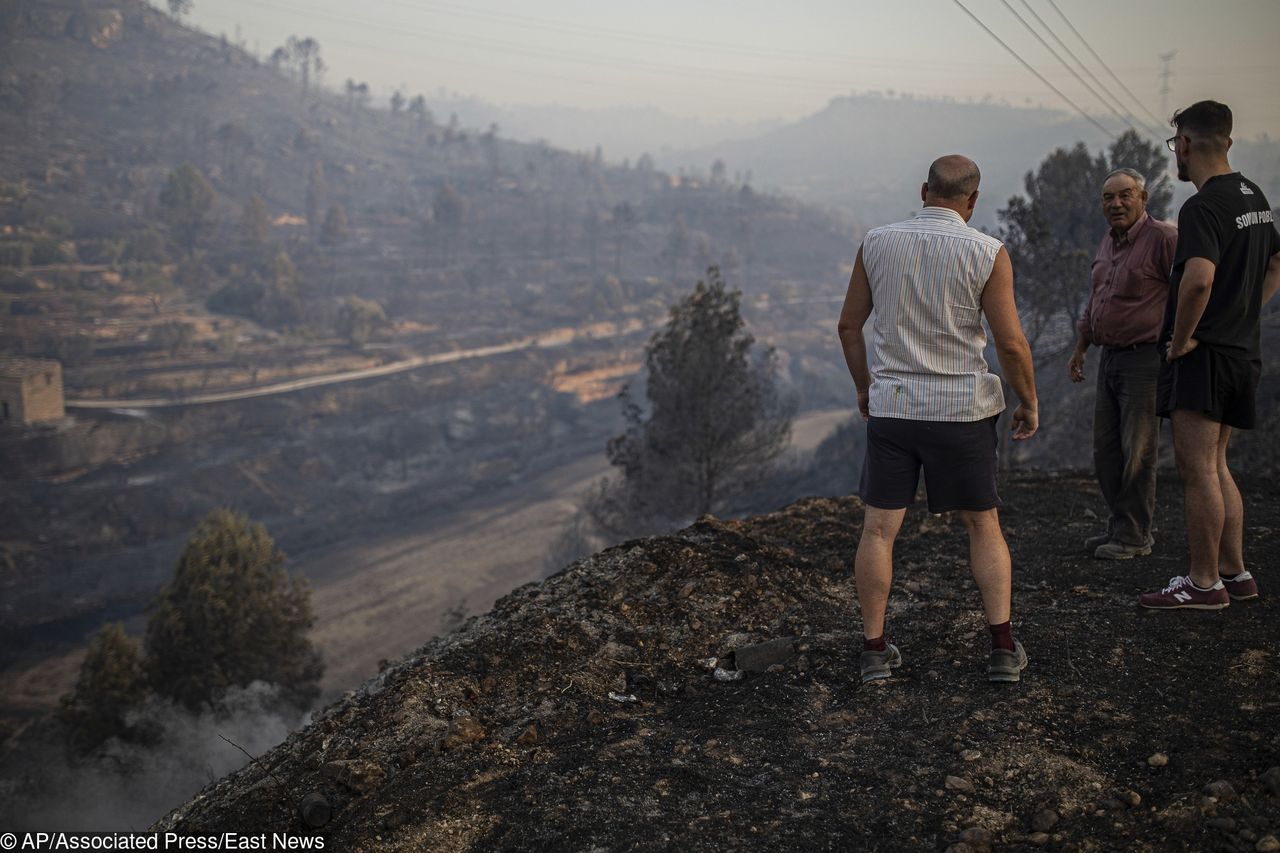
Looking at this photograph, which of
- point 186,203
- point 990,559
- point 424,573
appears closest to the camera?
point 990,559

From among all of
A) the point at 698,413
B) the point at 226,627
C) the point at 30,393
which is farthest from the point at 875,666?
the point at 30,393

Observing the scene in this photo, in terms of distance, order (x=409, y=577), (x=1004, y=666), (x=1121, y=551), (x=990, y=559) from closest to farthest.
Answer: (x=990, y=559)
(x=1004, y=666)
(x=1121, y=551)
(x=409, y=577)

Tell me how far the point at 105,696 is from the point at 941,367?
20082 millimetres

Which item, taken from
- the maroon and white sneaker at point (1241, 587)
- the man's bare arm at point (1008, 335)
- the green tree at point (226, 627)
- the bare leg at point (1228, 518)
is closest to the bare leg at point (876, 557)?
the man's bare arm at point (1008, 335)

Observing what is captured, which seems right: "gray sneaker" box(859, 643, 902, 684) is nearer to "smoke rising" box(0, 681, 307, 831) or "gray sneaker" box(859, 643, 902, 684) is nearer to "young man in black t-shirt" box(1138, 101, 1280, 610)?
"young man in black t-shirt" box(1138, 101, 1280, 610)

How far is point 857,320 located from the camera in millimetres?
3461

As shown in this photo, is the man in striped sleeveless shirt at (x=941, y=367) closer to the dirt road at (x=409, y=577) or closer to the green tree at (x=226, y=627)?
the dirt road at (x=409, y=577)

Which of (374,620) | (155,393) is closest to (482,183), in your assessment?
(155,393)

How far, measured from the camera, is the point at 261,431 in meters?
43.7

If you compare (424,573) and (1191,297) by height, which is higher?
(1191,297)

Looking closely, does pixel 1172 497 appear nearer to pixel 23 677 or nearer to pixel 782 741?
pixel 782 741

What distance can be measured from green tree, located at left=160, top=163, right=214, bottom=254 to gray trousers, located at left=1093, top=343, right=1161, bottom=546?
73783 mm

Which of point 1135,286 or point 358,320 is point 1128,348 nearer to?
point 1135,286

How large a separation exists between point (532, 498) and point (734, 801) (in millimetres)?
39613
